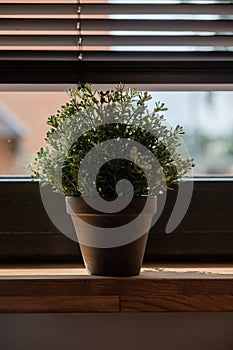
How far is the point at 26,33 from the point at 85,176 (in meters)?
0.41

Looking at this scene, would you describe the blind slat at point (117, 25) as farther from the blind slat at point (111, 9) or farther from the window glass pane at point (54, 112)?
the window glass pane at point (54, 112)

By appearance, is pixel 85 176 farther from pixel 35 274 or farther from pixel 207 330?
pixel 207 330

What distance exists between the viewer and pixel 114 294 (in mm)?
1013

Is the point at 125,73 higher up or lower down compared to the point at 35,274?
higher up

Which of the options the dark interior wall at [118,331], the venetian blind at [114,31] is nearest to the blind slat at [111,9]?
the venetian blind at [114,31]

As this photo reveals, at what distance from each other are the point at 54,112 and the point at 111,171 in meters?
0.35

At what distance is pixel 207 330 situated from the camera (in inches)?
46.3

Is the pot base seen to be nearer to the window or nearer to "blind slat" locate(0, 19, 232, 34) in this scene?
the window

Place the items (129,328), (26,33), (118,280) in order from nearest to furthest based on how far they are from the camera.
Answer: (118,280), (129,328), (26,33)

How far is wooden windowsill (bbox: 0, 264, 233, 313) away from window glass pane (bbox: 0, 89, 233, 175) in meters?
0.37

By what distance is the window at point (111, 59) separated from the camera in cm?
124

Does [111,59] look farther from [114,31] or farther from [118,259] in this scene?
[118,259]

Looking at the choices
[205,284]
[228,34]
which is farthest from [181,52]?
[205,284]

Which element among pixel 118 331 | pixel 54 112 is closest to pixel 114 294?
pixel 118 331
